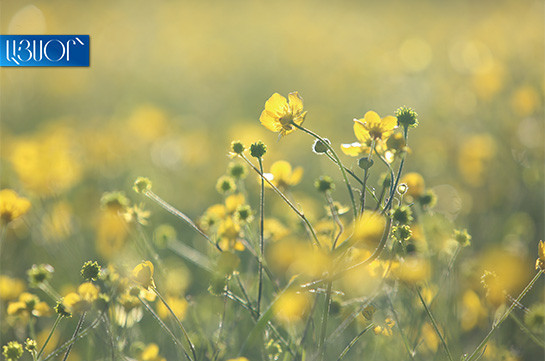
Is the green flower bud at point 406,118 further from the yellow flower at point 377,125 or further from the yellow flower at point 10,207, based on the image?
the yellow flower at point 10,207

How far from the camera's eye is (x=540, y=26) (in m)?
3.71

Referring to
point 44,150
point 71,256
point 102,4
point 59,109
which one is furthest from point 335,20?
point 71,256

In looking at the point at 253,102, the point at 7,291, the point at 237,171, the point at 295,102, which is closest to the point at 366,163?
the point at 295,102

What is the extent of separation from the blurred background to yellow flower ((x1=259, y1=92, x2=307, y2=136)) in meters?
0.74

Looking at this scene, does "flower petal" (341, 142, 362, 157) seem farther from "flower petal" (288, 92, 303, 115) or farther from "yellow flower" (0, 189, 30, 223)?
"yellow flower" (0, 189, 30, 223)

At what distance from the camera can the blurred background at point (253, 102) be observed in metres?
2.14

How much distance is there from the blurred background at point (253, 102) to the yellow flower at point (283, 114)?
74 centimetres

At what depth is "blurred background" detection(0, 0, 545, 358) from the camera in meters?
2.14

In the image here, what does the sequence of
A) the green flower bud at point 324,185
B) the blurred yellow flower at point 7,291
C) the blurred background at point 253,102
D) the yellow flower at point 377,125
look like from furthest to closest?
the blurred background at point 253,102 < the blurred yellow flower at point 7,291 < the green flower bud at point 324,185 < the yellow flower at point 377,125

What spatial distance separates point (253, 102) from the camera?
422cm

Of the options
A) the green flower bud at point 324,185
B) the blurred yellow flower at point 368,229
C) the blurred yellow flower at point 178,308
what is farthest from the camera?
the blurred yellow flower at point 178,308

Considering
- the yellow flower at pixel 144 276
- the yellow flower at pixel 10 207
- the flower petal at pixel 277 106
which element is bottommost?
the yellow flower at pixel 144 276

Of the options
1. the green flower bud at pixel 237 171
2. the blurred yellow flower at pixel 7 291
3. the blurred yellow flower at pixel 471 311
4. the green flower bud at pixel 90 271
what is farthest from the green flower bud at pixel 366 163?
the blurred yellow flower at pixel 7 291

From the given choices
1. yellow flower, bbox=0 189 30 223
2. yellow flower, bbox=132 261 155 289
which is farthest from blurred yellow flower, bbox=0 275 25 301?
yellow flower, bbox=132 261 155 289
